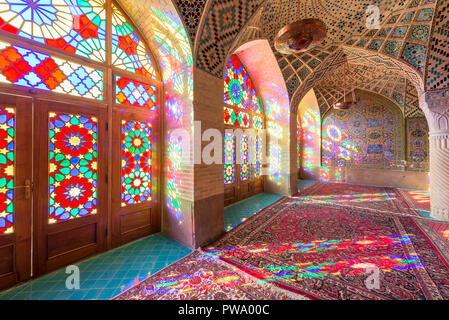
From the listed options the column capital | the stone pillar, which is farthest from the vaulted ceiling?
the stone pillar

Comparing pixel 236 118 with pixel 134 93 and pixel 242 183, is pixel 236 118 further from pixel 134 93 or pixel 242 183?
A: pixel 134 93

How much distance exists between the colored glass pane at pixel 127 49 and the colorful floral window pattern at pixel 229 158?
2786mm

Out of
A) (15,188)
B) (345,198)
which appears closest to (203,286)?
(15,188)

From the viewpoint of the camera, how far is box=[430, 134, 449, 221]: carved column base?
4.27 m

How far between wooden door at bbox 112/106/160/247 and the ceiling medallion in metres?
2.54

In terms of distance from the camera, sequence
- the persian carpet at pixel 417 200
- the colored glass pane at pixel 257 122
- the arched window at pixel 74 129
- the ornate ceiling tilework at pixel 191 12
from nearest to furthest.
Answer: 1. the arched window at pixel 74 129
2. the ornate ceiling tilework at pixel 191 12
3. the persian carpet at pixel 417 200
4. the colored glass pane at pixel 257 122

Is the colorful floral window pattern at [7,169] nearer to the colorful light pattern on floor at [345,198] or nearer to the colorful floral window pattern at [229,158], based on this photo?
the colorful floral window pattern at [229,158]

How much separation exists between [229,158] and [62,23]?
14.3 ft

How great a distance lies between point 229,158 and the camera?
5.79 metres

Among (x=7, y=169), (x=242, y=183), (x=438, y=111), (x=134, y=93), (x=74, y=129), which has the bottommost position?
(x=242, y=183)

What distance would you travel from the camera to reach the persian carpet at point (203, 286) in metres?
2.03

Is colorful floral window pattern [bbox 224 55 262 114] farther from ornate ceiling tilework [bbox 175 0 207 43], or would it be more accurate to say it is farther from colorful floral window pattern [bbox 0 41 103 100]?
colorful floral window pattern [bbox 0 41 103 100]

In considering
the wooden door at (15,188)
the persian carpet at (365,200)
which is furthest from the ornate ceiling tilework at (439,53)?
the wooden door at (15,188)
